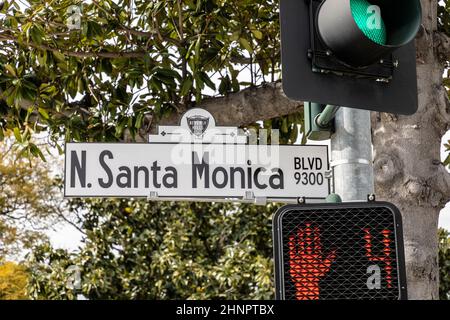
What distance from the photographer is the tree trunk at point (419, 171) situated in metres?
4.09

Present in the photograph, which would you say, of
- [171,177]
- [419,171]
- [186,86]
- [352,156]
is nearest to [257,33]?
[186,86]

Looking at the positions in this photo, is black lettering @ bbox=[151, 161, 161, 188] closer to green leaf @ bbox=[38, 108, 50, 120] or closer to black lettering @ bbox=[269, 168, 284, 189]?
black lettering @ bbox=[269, 168, 284, 189]

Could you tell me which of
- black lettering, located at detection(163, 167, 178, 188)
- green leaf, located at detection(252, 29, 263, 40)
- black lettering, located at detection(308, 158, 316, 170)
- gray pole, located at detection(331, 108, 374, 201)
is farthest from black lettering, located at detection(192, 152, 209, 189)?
green leaf, located at detection(252, 29, 263, 40)

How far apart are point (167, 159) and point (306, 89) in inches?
Result: 67.3

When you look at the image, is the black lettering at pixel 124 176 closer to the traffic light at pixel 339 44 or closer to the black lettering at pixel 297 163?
the black lettering at pixel 297 163

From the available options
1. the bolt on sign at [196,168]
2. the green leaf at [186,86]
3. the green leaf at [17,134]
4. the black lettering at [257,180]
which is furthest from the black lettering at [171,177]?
the green leaf at [17,134]

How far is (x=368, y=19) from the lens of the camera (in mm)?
2635

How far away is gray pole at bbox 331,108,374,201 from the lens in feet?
10.1

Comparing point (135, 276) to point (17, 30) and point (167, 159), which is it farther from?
point (167, 159)

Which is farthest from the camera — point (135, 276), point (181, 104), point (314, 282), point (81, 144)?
point (135, 276)

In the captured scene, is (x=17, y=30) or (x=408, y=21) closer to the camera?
(x=408, y=21)

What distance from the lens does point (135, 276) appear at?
48.3 ft

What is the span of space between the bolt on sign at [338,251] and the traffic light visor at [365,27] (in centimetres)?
49
